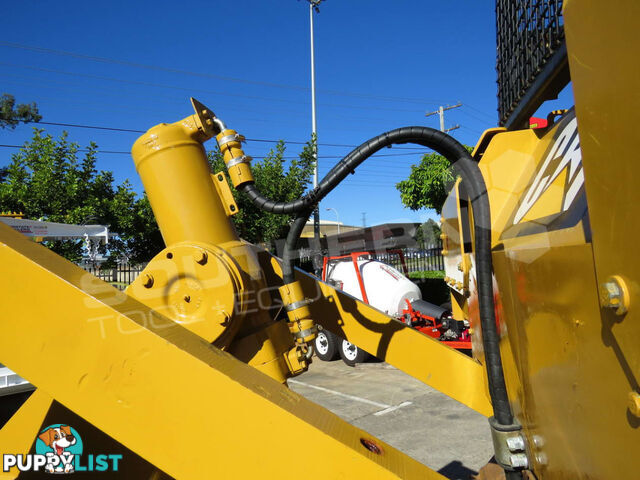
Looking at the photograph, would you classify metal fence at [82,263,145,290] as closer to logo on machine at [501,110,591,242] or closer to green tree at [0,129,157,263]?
green tree at [0,129,157,263]

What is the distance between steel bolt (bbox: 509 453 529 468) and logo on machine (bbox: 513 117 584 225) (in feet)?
2.47

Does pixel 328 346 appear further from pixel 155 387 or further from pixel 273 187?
pixel 155 387

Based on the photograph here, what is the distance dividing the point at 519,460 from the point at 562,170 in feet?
2.99

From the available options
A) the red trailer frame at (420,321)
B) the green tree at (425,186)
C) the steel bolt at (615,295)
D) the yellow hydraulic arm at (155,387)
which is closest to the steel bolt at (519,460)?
the yellow hydraulic arm at (155,387)

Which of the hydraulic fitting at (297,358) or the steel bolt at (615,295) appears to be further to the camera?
the hydraulic fitting at (297,358)

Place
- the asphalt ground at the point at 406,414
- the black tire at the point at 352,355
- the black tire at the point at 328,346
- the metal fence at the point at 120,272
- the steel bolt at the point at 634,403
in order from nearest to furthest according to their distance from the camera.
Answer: the steel bolt at the point at 634,403, the asphalt ground at the point at 406,414, the black tire at the point at 352,355, the black tire at the point at 328,346, the metal fence at the point at 120,272

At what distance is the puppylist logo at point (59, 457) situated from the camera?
5.42 ft

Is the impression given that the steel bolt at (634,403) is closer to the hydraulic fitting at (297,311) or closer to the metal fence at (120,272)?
the hydraulic fitting at (297,311)

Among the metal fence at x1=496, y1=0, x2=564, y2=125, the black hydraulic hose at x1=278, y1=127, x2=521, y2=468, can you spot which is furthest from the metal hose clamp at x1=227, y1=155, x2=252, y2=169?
the metal fence at x1=496, y1=0, x2=564, y2=125

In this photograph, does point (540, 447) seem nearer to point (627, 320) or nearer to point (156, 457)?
point (627, 320)

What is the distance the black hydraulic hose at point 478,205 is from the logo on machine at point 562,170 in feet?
0.77

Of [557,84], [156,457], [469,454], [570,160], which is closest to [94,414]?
[156,457]

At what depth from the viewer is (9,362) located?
3.41 ft

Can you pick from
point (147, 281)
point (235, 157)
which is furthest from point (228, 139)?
point (147, 281)
